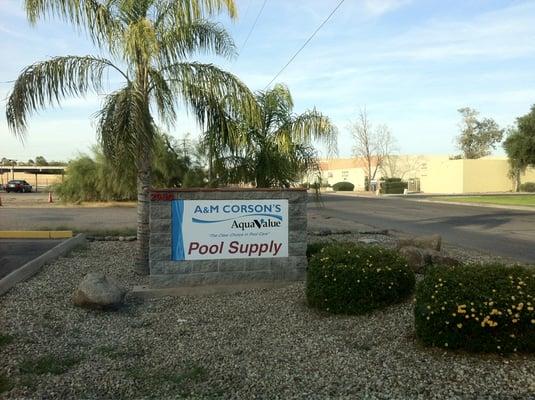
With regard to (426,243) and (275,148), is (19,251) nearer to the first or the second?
(275,148)

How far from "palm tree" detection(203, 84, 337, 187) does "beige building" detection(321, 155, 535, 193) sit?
191ft

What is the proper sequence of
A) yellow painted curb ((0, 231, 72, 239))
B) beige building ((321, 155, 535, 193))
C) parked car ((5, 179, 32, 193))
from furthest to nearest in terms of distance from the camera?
1. beige building ((321, 155, 535, 193))
2. parked car ((5, 179, 32, 193))
3. yellow painted curb ((0, 231, 72, 239))

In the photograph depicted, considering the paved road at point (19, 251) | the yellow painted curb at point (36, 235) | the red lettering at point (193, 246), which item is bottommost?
the paved road at point (19, 251)

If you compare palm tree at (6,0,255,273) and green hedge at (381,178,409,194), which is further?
green hedge at (381,178,409,194)

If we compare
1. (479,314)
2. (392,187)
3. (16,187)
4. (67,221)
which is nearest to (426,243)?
(479,314)

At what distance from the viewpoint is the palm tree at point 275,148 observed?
11055 millimetres

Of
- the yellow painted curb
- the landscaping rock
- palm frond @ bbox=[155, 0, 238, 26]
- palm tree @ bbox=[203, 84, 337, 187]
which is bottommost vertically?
the landscaping rock

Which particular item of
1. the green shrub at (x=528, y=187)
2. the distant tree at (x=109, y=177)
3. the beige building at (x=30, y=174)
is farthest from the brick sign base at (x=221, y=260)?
the beige building at (x=30, y=174)

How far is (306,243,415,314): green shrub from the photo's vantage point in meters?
6.18

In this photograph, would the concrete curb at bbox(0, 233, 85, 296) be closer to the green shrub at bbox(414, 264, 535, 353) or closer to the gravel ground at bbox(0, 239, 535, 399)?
the gravel ground at bbox(0, 239, 535, 399)

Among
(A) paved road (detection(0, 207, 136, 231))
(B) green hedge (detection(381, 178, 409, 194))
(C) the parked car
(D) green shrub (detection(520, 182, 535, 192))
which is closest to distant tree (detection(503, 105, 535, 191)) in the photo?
(B) green hedge (detection(381, 178, 409, 194))

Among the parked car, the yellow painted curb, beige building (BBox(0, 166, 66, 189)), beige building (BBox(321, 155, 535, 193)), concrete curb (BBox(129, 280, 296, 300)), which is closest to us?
concrete curb (BBox(129, 280, 296, 300))

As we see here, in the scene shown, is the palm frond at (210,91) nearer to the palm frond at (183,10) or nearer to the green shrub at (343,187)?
the palm frond at (183,10)

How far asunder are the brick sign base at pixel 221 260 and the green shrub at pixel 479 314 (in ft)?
11.5
